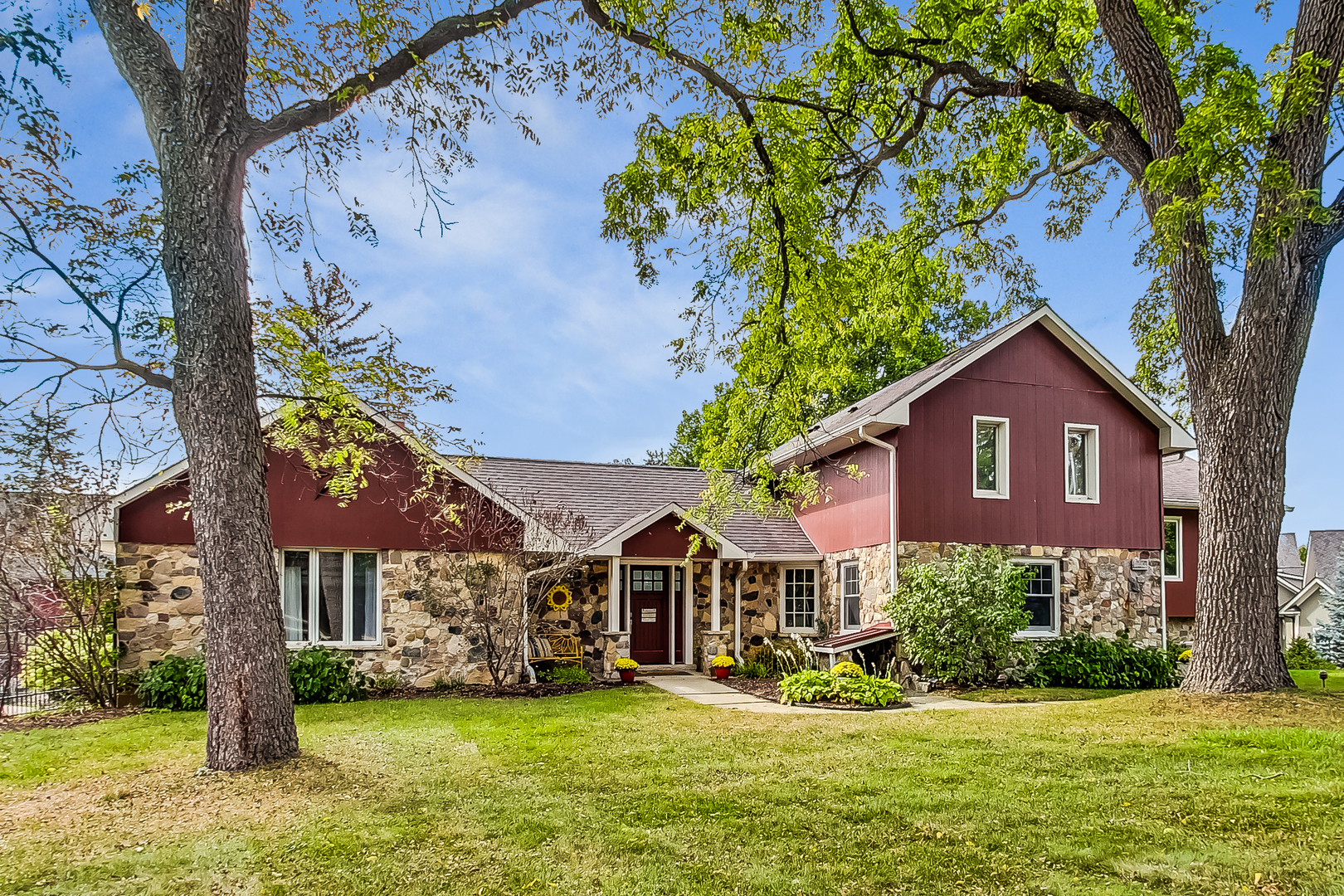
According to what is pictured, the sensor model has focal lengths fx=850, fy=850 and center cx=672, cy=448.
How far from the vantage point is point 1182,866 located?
15.0 ft

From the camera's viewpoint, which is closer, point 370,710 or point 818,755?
point 818,755

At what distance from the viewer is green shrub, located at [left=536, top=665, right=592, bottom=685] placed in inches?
551

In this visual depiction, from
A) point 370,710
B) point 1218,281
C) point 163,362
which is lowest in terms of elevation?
point 370,710

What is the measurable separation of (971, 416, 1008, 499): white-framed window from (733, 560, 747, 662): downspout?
4649mm

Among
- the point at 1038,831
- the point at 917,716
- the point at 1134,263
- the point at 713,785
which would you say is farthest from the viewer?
the point at 1134,263

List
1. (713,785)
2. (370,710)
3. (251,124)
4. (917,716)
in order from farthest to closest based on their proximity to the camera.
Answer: (370,710), (917,716), (251,124), (713,785)

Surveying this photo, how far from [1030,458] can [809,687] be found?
21.8 feet

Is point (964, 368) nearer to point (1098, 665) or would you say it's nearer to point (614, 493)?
point (1098, 665)

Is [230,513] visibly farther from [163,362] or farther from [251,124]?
[251,124]

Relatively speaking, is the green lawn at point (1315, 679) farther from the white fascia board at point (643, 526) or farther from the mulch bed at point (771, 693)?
the white fascia board at point (643, 526)

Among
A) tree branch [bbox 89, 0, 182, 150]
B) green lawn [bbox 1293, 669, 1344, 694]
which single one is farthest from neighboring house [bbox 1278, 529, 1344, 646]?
tree branch [bbox 89, 0, 182, 150]

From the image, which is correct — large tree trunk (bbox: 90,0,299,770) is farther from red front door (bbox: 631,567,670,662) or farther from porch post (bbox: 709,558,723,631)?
red front door (bbox: 631,567,670,662)

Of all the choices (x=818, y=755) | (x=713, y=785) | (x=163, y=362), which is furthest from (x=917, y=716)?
(x=163, y=362)

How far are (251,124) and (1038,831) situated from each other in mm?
8343
